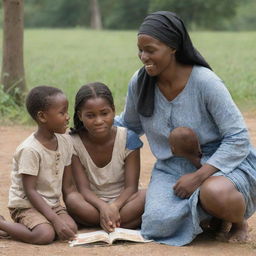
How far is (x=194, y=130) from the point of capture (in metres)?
4.35

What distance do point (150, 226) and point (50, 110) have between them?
2.97 ft

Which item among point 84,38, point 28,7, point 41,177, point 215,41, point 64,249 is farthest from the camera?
point 28,7

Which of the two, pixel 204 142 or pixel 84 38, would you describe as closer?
pixel 204 142

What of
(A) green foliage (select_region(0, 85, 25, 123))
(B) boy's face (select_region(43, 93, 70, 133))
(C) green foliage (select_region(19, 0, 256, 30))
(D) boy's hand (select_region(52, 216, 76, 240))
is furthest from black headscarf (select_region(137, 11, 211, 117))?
(C) green foliage (select_region(19, 0, 256, 30))

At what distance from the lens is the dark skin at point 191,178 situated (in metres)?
4.09

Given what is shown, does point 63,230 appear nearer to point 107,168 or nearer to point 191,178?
point 107,168

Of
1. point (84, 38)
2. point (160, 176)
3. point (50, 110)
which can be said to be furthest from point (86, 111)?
point (84, 38)

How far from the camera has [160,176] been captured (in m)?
4.56

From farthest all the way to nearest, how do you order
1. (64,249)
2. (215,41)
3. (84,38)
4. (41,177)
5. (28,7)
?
1. (28,7)
2. (84,38)
3. (215,41)
4. (41,177)
5. (64,249)

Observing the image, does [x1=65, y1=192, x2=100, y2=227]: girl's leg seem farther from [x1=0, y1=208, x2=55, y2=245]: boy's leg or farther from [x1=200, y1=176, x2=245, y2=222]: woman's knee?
[x1=200, y1=176, x2=245, y2=222]: woman's knee

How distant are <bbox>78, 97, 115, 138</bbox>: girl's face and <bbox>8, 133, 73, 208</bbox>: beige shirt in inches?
8.4

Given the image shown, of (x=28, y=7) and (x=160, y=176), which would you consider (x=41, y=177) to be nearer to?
(x=160, y=176)

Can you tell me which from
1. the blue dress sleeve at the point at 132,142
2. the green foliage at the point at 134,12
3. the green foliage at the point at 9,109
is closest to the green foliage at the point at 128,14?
the green foliage at the point at 134,12

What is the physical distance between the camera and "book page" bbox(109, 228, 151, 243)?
4207 mm
